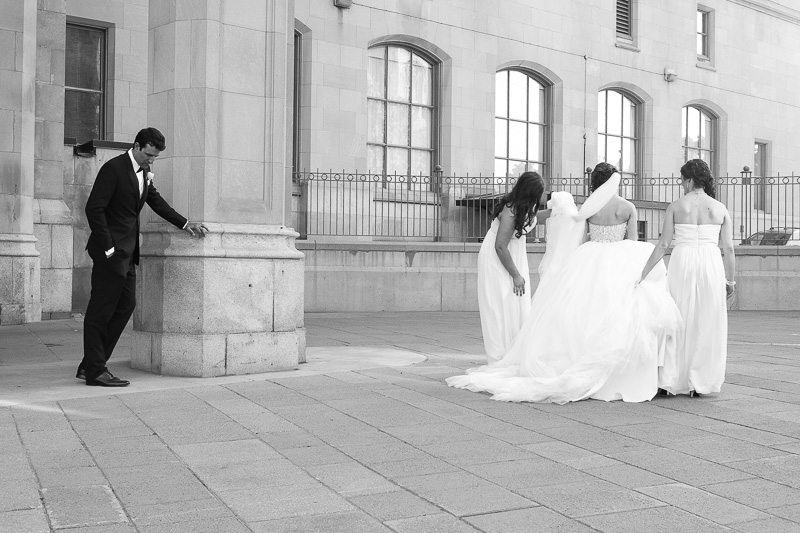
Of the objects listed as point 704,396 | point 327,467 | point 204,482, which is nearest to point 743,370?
point 704,396

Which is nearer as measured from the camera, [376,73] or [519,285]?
[519,285]

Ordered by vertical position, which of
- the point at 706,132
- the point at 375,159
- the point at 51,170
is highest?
the point at 706,132

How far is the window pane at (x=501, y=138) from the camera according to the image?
22688 mm

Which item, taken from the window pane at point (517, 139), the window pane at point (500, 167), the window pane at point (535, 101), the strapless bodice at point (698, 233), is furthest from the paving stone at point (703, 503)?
the window pane at point (535, 101)

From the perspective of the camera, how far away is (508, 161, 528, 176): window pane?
2300cm

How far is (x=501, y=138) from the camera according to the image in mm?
22828

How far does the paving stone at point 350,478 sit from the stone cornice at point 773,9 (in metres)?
26.9

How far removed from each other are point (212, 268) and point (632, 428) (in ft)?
12.9

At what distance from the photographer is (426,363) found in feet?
30.6

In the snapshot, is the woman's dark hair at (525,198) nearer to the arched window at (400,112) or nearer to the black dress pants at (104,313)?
the black dress pants at (104,313)

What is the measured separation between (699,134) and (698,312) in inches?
839

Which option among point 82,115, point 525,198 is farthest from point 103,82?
point 525,198

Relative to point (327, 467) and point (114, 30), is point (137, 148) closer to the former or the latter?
point (327, 467)

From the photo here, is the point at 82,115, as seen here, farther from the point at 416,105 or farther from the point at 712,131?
the point at 712,131
